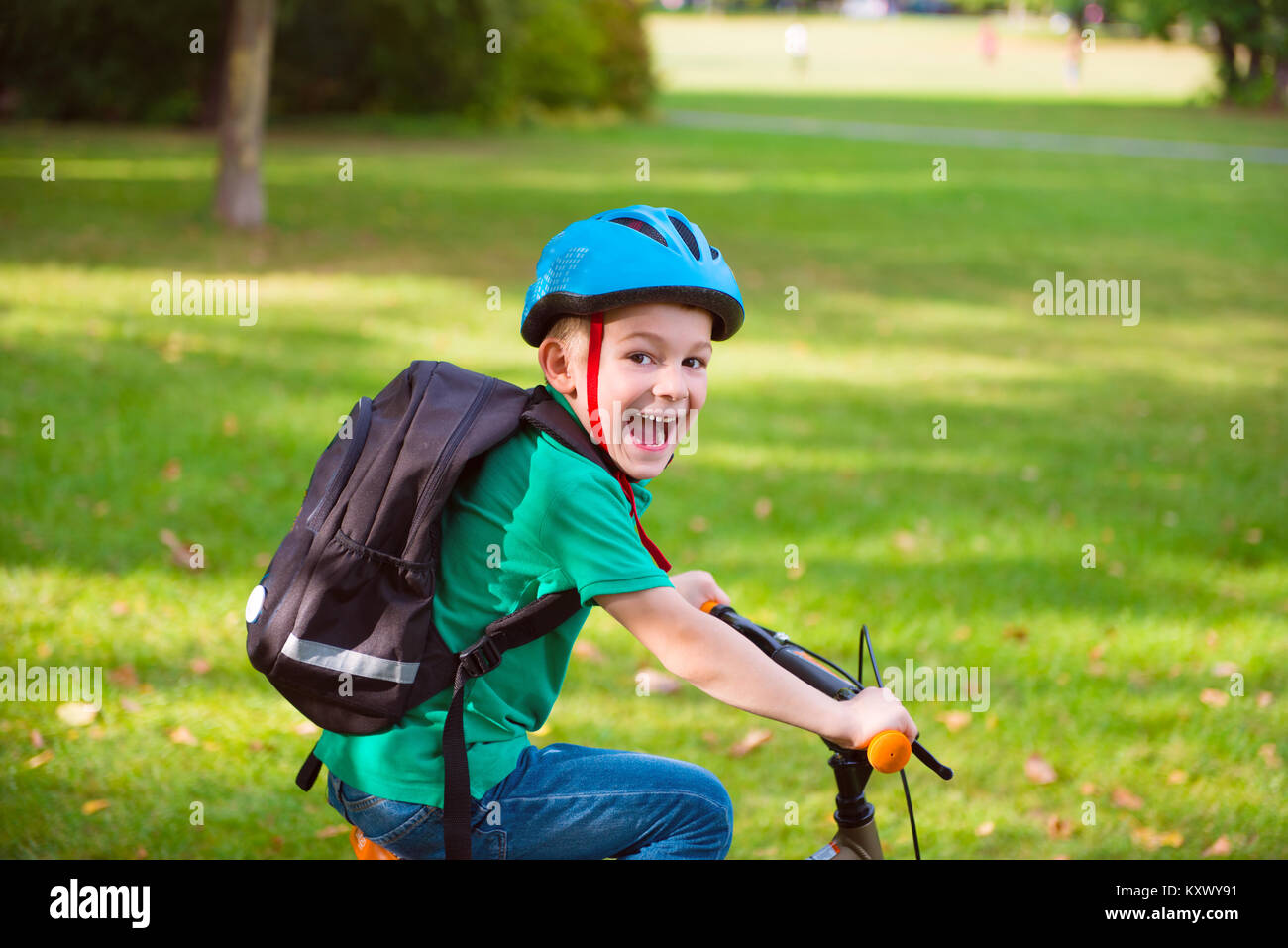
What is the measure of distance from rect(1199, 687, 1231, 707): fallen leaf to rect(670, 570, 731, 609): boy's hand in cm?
303

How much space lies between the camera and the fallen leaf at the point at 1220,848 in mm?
3828

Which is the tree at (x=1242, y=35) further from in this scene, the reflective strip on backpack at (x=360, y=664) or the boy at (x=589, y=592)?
the reflective strip on backpack at (x=360, y=664)

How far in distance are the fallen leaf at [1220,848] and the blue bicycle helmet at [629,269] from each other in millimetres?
2586

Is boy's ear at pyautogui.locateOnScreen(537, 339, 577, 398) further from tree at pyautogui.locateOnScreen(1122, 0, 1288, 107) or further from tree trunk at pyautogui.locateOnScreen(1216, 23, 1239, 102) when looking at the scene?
tree trunk at pyautogui.locateOnScreen(1216, 23, 1239, 102)

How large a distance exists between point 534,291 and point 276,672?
83 centimetres

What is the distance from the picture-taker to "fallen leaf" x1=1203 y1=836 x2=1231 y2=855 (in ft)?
12.6

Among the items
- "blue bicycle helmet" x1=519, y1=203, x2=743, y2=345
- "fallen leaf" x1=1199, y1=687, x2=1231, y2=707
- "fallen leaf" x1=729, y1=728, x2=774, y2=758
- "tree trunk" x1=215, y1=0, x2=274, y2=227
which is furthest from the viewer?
"tree trunk" x1=215, y1=0, x2=274, y2=227

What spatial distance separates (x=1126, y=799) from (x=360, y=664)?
2920mm

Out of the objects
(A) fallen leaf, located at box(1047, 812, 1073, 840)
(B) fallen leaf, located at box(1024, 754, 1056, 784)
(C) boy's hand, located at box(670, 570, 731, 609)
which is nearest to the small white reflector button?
(C) boy's hand, located at box(670, 570, 731, 609)

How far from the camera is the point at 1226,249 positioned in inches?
587

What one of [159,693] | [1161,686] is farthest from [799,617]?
[159,693]

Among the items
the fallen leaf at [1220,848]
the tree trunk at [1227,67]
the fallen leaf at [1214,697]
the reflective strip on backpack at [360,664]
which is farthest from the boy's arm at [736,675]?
the tree trunk at [1227,67]

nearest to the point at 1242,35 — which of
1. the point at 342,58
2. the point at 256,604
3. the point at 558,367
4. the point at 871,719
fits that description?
the point at 342,58
